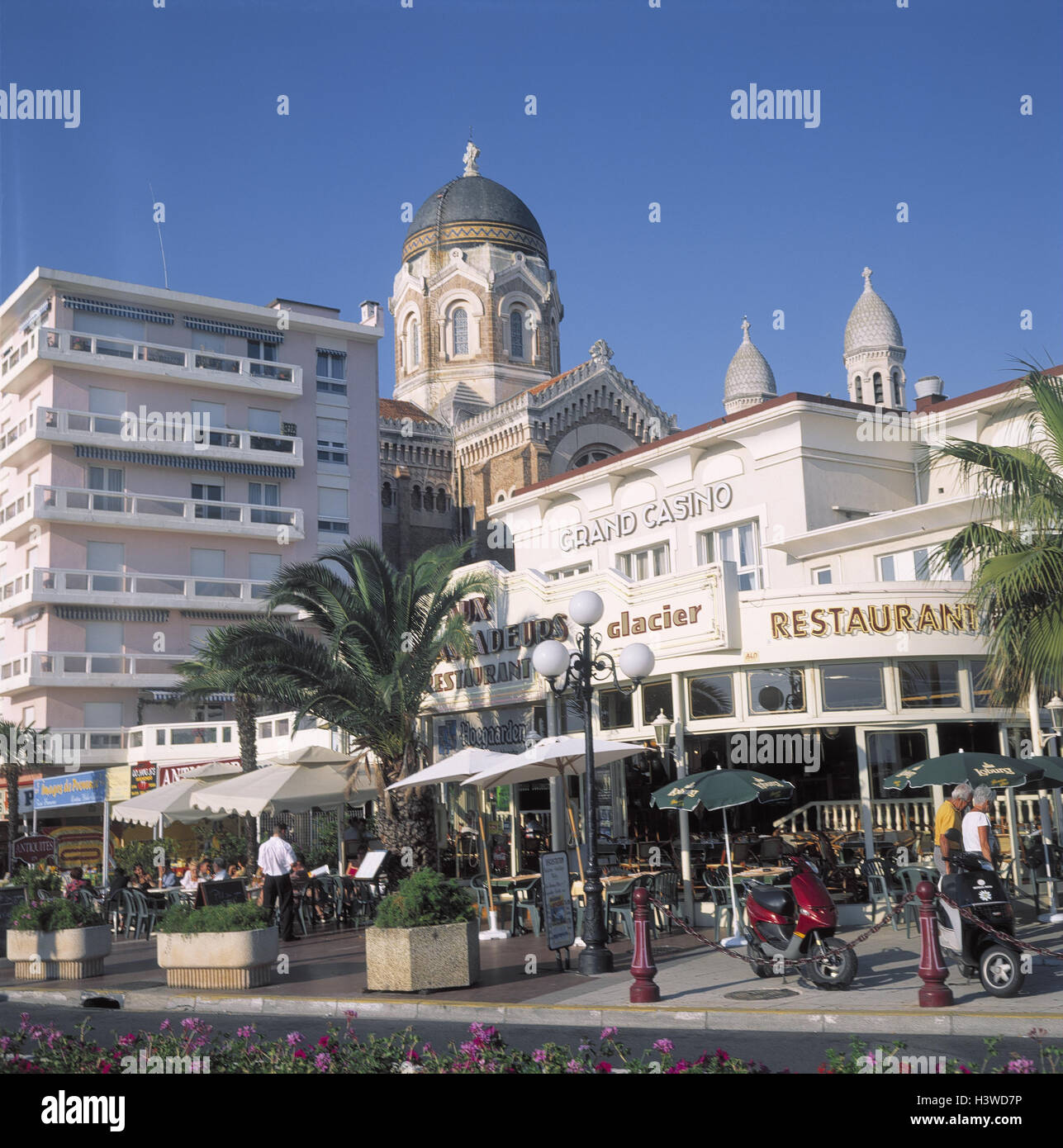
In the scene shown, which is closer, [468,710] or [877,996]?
[877,996]

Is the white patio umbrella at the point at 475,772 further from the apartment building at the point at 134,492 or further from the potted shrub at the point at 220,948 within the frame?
the apartment building at the point at 134,492

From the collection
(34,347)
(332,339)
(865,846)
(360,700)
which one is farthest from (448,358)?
(865,846)

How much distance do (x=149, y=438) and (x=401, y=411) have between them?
24.6m

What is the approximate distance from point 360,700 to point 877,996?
13.4m

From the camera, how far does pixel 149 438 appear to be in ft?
147

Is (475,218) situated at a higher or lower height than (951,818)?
higher

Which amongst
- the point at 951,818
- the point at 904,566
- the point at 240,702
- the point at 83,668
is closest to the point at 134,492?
the point at 83,668

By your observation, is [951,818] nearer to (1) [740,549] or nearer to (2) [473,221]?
(1) [740,549]

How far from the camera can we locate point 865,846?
16.5 meters

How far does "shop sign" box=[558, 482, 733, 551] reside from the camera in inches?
930

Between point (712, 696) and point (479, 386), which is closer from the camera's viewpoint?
point (712, 696)

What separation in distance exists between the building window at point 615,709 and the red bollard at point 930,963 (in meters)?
9.06
